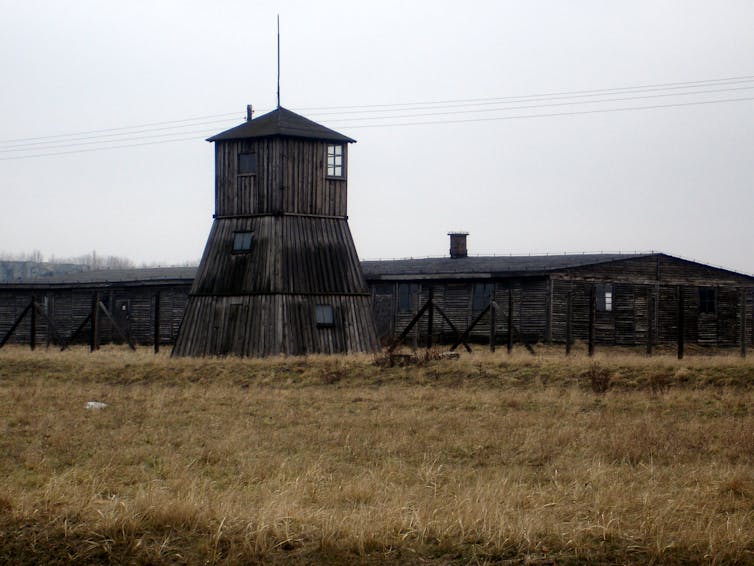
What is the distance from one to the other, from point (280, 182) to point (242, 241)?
7.60ft

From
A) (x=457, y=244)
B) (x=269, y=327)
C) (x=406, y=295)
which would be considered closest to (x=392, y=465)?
(x=269, y=327)

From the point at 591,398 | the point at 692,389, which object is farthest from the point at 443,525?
the point at 692,389

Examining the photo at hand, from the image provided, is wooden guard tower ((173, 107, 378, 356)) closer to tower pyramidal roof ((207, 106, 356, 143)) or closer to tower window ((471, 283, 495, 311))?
tower pyramidal roof ((207, 106, 356, 143))

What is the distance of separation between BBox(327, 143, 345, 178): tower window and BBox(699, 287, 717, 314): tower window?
17236mm

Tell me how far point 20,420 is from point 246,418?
12.6ft

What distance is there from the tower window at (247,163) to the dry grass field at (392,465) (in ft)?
30.1

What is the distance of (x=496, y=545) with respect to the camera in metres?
8.56

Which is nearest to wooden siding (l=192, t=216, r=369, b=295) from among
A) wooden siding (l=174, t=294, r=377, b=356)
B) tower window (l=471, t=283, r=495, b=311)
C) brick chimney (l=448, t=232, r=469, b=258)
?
wooden siding (l=174, t=294, r=377, b=356)

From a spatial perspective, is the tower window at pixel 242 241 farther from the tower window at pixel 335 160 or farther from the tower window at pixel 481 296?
the tower window at pixel 481 296

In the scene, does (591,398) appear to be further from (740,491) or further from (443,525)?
(443,525)

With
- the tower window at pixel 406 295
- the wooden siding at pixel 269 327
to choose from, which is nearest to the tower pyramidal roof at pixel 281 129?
the wooden siding at pixel 269 327

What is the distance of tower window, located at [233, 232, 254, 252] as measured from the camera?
32.9m

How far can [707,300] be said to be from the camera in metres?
42.2

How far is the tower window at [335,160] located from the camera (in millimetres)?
33594
